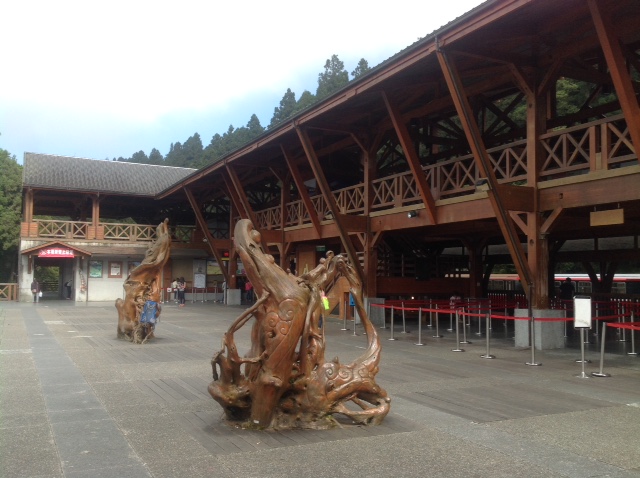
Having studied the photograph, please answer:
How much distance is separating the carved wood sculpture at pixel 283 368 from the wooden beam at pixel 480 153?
6887 millimetres

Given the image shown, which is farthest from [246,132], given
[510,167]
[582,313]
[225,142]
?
[582,313]

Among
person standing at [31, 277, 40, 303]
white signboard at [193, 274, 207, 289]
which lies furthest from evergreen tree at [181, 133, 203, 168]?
person standing at [31, 277, 40, 303]

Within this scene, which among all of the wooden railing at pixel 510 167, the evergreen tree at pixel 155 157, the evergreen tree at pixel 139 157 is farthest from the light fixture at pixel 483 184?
the evergreen tree at pixel 139 157

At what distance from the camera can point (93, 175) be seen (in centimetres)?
3466

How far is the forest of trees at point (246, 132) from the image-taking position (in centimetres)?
5787

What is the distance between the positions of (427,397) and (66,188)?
28.5 meters

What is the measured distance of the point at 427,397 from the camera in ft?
23.8

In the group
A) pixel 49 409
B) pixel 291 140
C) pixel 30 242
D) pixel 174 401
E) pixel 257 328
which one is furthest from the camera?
pixel 30 242

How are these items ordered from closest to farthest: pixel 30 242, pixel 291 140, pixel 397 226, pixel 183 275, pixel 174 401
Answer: pixel 174 401 → pixel 397 226 → pixel 291 140 → pixel 30 242 → pixel 183 275

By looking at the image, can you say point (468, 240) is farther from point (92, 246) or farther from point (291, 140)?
point (92, 246)

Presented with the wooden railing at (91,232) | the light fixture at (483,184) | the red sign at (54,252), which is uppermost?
the wooden railing at (91,232)

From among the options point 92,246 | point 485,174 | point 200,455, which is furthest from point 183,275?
point 200,455

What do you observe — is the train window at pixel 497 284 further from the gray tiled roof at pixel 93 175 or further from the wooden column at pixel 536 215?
the gray tiled roof at pixel 93 175

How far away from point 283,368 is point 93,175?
32.6 metres
